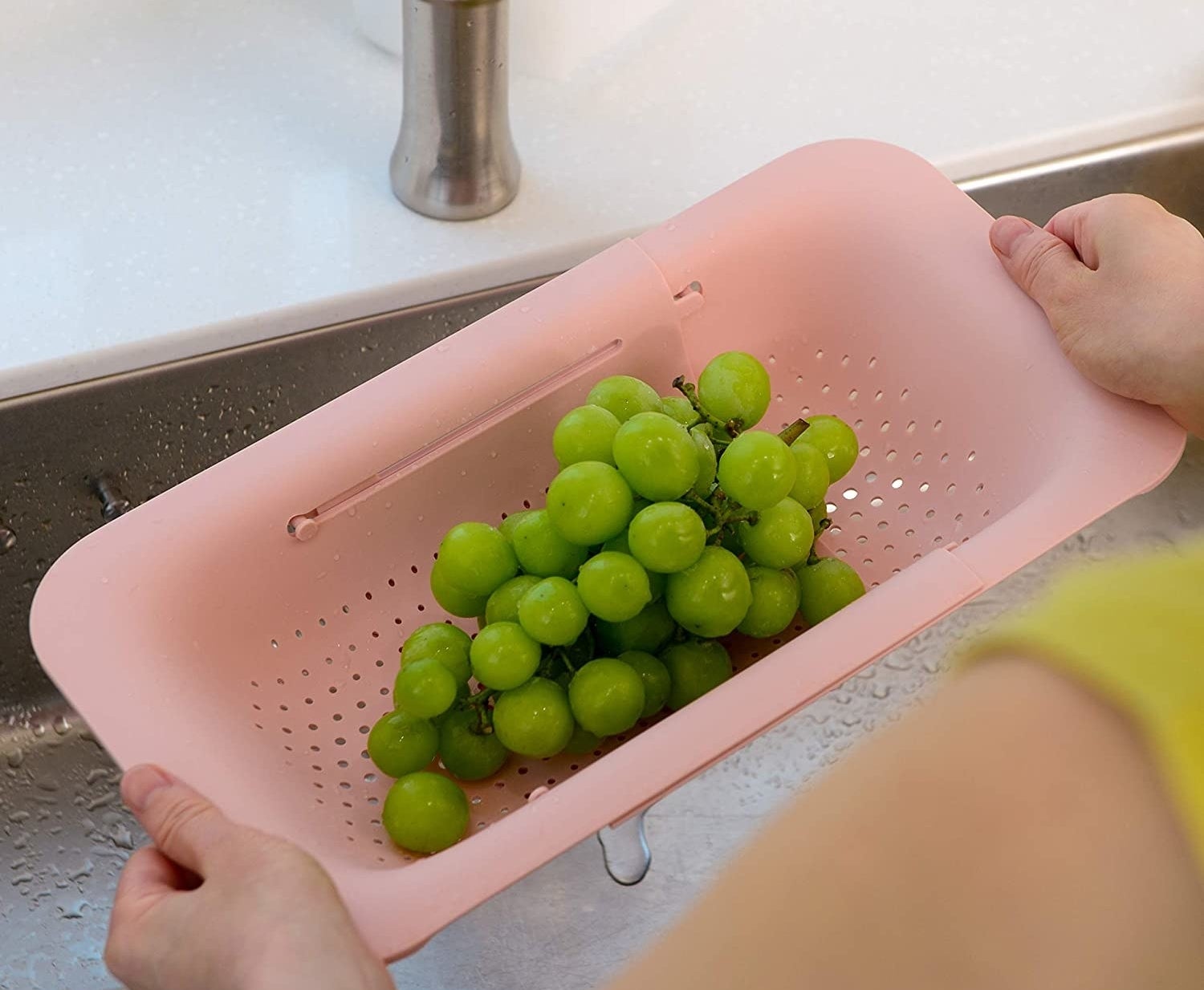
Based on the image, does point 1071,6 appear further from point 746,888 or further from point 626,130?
point 746,888

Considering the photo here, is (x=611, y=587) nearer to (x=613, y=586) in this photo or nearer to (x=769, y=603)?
(x=613, y=586)

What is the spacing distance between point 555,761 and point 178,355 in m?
0.40

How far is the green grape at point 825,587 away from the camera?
73cm

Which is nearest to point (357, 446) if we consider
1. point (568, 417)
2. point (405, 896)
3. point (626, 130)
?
point (568, 417)

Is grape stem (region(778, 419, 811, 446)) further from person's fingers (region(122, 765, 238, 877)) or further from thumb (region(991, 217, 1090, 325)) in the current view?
person's fingers (region(122, 765, 238, 877))

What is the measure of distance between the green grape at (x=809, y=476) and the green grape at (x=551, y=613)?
0.15 meters

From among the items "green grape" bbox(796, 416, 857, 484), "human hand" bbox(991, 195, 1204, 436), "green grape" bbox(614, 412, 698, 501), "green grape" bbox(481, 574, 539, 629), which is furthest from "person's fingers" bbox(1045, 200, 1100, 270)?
"green grape" bbox(481, 574, 539, 629)

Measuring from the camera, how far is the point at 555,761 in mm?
722

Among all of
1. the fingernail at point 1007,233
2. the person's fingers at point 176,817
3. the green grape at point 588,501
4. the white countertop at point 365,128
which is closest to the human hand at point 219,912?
the person's fingers at point 176,817

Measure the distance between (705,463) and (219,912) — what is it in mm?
349

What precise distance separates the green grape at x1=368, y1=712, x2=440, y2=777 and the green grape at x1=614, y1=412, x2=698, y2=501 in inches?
7.0

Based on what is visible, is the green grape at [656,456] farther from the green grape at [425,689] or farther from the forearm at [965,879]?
the forearm at [965,879]

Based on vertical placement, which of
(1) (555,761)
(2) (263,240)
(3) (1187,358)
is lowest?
(1) (555,761)

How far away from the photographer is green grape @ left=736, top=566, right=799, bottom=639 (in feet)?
2.33
